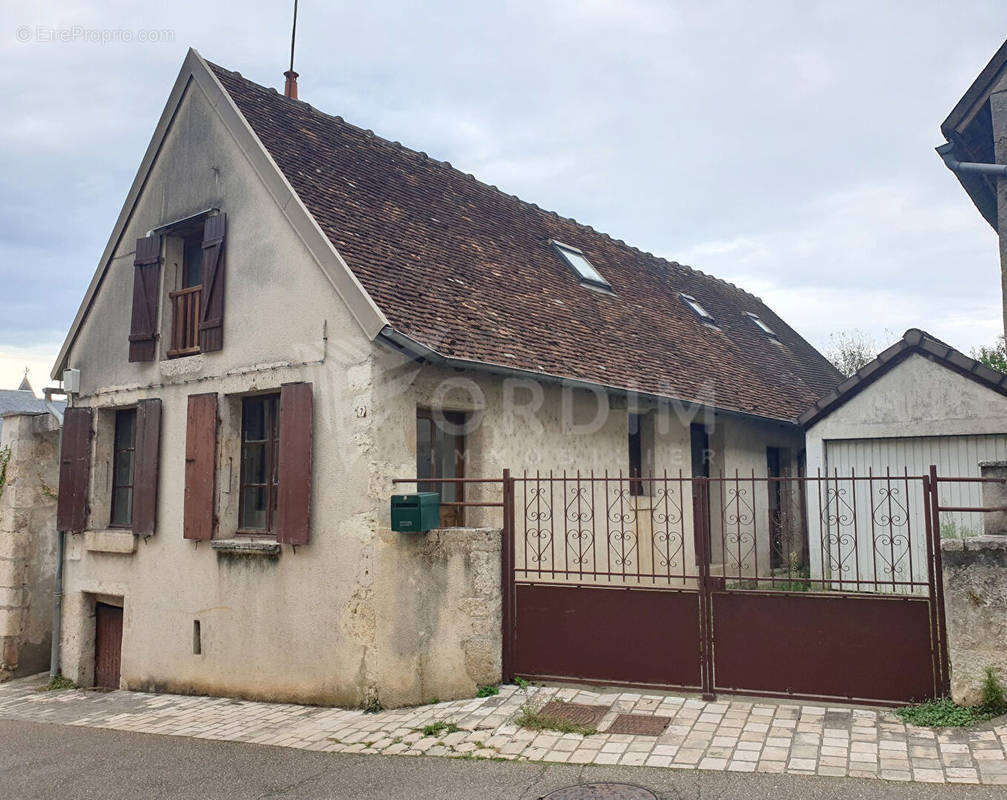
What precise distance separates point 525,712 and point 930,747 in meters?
2.93

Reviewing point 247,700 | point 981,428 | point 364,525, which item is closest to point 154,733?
point 247,700

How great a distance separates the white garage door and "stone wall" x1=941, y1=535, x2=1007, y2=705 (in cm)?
417

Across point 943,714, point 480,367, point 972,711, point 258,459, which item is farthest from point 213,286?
point 972,711

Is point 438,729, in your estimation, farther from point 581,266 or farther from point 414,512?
point 581,266

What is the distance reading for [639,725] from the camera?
6371 millimetres

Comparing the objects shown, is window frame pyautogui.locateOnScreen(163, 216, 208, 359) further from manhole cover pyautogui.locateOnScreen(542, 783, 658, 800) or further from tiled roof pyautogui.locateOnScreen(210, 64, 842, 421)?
manhole cover pyautogui.locateOnScreen(542, 783, 658, 800)

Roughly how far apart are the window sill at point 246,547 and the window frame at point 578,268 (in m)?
7.19

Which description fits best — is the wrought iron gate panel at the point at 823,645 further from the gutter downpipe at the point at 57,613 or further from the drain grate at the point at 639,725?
the gutter downpipe at the point at 57,613

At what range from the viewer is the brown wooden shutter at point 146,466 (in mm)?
9539

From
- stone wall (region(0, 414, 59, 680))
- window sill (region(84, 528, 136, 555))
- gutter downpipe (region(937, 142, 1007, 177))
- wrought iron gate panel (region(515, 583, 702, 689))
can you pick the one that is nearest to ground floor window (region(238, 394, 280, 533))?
window sill (region(84, 528, 136, 555))

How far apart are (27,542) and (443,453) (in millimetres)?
6418

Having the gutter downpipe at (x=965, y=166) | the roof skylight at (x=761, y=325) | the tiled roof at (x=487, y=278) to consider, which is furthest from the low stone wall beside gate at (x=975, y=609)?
the roof skylight at (x=761, y=325)

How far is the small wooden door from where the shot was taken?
10328 mm

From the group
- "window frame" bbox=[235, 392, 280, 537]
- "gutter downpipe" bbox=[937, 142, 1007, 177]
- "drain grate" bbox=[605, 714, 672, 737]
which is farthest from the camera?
"window frame" bbox=[235, 392, 280, 537]
